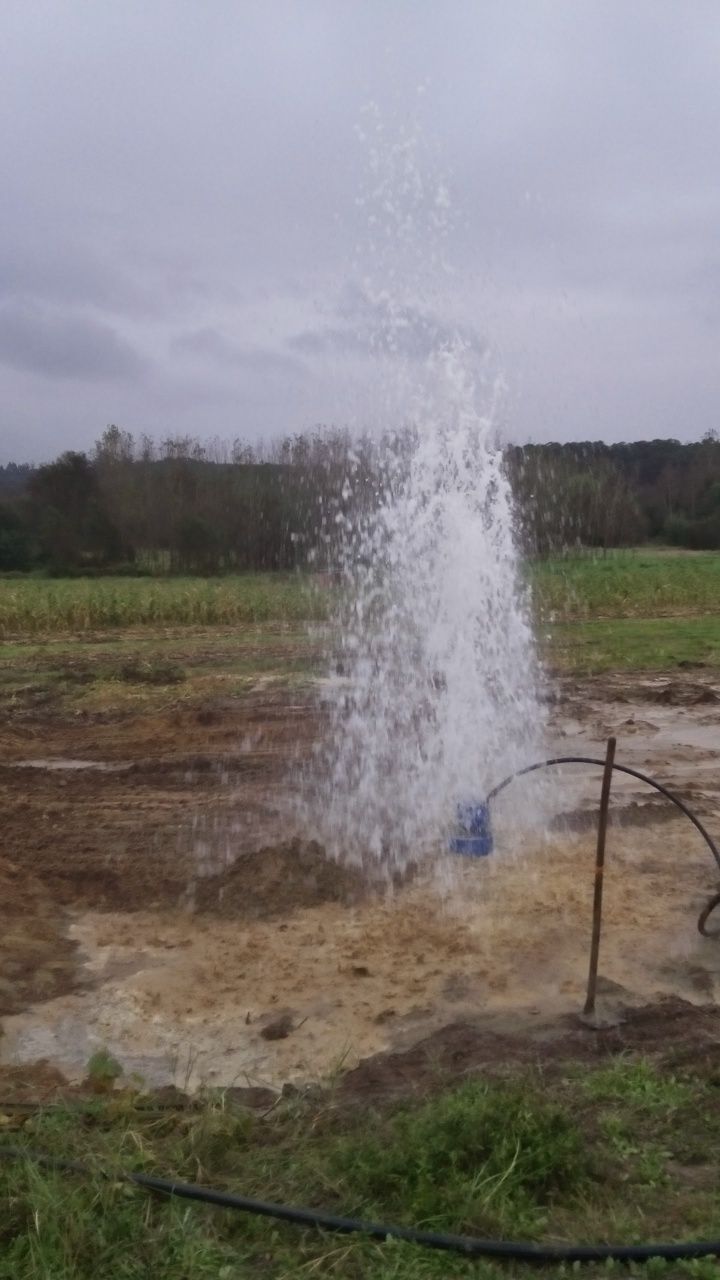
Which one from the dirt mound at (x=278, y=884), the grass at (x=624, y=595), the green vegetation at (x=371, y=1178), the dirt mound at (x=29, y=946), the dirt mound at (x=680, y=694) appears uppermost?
the grass at (x=624, y=595)

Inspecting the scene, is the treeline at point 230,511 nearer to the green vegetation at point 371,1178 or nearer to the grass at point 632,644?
the grass at point 632,644

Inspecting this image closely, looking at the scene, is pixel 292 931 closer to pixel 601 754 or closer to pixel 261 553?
pixel 601 754

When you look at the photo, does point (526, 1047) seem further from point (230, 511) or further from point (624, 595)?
point (230, 511)

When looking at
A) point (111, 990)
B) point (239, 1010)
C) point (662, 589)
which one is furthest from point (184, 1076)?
point (662, 589)

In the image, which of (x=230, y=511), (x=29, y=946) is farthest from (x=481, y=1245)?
(x=230, y=511)

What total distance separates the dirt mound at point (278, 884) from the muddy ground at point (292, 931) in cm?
1

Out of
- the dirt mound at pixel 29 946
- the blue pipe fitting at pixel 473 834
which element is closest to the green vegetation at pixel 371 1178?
the dirt mound at pixel 29 946

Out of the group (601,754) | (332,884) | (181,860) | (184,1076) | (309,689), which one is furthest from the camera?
(309,689)

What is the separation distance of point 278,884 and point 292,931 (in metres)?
0.48

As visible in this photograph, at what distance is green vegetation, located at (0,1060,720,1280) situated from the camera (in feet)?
9.02

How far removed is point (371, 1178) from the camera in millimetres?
3037

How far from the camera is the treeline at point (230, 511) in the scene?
33.8m

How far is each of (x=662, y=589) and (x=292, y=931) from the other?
19.5 meters

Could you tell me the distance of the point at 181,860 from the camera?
6426 millimetres
